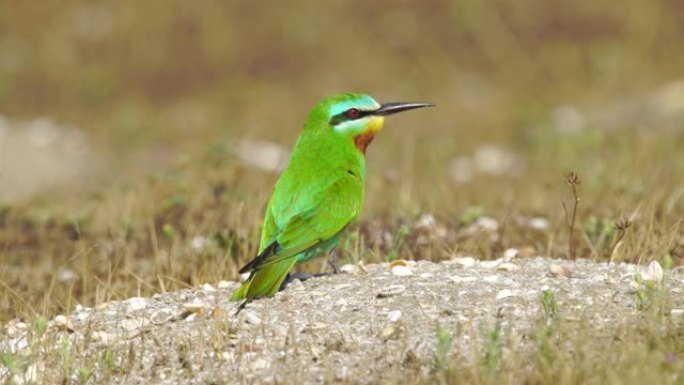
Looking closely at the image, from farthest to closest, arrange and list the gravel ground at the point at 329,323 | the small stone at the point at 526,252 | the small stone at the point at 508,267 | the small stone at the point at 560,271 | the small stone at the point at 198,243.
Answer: the small stone at the point at 198,243 → the small stone at the point at 526,252 → the small stone at the point at 508,267 → the small stone at the point at 560,271 → the gravel ground at the point at 329,323

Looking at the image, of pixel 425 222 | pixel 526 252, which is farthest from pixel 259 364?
pixel 425 222

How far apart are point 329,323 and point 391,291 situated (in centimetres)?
38

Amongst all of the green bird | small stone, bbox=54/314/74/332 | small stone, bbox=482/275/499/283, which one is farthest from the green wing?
small stone, bbox=54/314/74/332

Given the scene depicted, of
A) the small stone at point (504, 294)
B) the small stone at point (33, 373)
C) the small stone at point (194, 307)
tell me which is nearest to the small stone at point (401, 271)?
the small stone at point (504, 294)

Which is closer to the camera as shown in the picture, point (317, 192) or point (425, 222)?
point (317, 192)

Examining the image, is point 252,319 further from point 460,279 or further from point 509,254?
point 509,254

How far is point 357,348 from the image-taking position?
4.48 metres

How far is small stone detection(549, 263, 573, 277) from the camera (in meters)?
5.29

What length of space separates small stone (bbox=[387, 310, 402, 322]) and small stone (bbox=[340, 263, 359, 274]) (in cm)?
77

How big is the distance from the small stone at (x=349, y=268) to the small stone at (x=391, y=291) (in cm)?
46

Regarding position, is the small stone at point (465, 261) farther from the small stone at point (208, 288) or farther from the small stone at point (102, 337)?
the small stone at point (102, 337)

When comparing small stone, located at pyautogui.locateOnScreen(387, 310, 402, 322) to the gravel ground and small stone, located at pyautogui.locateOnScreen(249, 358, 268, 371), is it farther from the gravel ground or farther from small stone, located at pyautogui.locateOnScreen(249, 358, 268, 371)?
small stone, located at pyautogui.locateOnScreen(249, 358, 268, 371)

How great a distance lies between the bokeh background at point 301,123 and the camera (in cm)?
664

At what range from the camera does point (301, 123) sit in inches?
577
